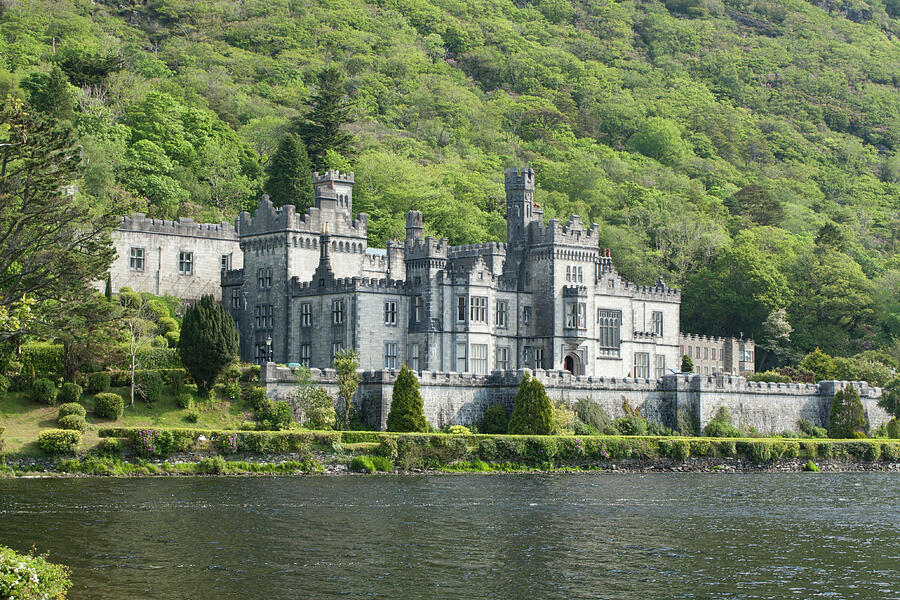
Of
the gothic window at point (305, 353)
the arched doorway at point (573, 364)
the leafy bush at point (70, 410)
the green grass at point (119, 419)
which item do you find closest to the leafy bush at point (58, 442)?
the green grass at point (119, 419)

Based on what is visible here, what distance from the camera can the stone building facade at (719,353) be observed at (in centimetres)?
10762

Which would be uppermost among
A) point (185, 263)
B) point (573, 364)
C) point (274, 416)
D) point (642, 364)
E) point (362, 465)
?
point (185, 263)

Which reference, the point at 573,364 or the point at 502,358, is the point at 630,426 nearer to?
the point at 573,364

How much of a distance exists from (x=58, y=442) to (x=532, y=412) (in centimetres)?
2559

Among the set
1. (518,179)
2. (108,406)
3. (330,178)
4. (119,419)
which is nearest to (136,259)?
(330,178)

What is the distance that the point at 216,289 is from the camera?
9238cm

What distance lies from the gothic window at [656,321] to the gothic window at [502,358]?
15.2 metres

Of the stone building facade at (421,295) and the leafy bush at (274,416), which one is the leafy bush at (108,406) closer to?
the leafy bush at (274,416)

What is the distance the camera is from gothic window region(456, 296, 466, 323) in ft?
273

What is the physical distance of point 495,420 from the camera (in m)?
76.3

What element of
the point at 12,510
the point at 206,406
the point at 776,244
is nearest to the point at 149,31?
the point at 776,244

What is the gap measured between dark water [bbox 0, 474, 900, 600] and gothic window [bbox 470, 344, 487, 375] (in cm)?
1947

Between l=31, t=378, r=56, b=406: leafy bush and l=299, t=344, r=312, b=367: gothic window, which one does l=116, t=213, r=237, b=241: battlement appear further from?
l=31, t=378, r=56, b=406: leafy bush

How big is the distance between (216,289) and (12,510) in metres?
45.6
